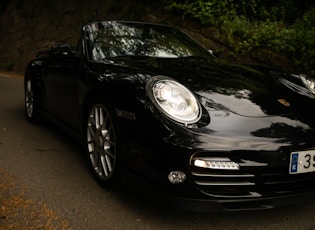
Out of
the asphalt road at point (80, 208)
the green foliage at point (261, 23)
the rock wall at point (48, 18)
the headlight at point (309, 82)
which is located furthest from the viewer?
the rock wall at point (48, 18)

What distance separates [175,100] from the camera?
238cm

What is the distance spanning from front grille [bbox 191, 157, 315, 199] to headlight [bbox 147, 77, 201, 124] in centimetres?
30

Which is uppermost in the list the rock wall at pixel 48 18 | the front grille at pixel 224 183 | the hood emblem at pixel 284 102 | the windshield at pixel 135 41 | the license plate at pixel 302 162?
the windshield at pixel 135 41

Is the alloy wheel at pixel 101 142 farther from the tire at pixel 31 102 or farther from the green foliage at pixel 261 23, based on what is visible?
the green foliage at pixel 261 23

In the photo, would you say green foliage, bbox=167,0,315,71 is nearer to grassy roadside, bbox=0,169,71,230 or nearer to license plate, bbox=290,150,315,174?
license plate, bbox=290,150,315,174

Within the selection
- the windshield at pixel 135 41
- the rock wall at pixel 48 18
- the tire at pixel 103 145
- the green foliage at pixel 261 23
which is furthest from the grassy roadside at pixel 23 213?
the rock wall at pixel 48 18

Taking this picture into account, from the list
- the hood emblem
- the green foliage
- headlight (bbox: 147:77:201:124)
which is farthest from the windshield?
the green foliage

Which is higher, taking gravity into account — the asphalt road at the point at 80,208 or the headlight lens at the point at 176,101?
the headlight lens at the point at 176,101

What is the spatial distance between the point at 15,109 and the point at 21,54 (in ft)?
25.5

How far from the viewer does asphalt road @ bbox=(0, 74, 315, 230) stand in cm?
239

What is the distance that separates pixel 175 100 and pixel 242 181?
1.95 ft

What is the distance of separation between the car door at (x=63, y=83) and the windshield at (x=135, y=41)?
0.21 metres

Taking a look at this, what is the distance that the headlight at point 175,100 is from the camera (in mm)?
2285

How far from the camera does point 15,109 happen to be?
5.66 m
